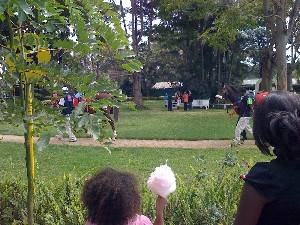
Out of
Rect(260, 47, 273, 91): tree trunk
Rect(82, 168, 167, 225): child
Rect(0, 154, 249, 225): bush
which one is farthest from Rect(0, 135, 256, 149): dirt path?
Rect(260, 47, 273, 91): tree trunk

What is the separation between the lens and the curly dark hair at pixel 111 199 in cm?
250

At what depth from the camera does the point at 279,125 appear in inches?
74.1

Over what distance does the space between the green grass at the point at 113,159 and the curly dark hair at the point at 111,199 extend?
522 centimetres

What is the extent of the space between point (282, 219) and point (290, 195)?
0.12m

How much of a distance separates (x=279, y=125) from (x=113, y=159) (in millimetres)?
8081

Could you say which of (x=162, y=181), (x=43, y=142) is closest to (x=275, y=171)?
(x=162, y=181)

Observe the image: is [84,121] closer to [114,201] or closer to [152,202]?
[114,201]

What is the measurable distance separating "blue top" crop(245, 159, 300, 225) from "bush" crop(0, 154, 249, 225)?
1.99 meters

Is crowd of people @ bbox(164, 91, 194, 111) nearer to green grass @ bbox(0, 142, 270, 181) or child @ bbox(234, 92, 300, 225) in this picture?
green grass @ bbox(0, 142, 270, 181)

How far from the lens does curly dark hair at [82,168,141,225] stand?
8.20ft

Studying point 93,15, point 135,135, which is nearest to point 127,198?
point 93,15

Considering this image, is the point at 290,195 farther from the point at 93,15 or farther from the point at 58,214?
the point at 58,214

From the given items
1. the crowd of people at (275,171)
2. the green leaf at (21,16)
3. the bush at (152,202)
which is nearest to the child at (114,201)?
the crowd of people at (275,171)

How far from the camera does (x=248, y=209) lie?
1840mm
